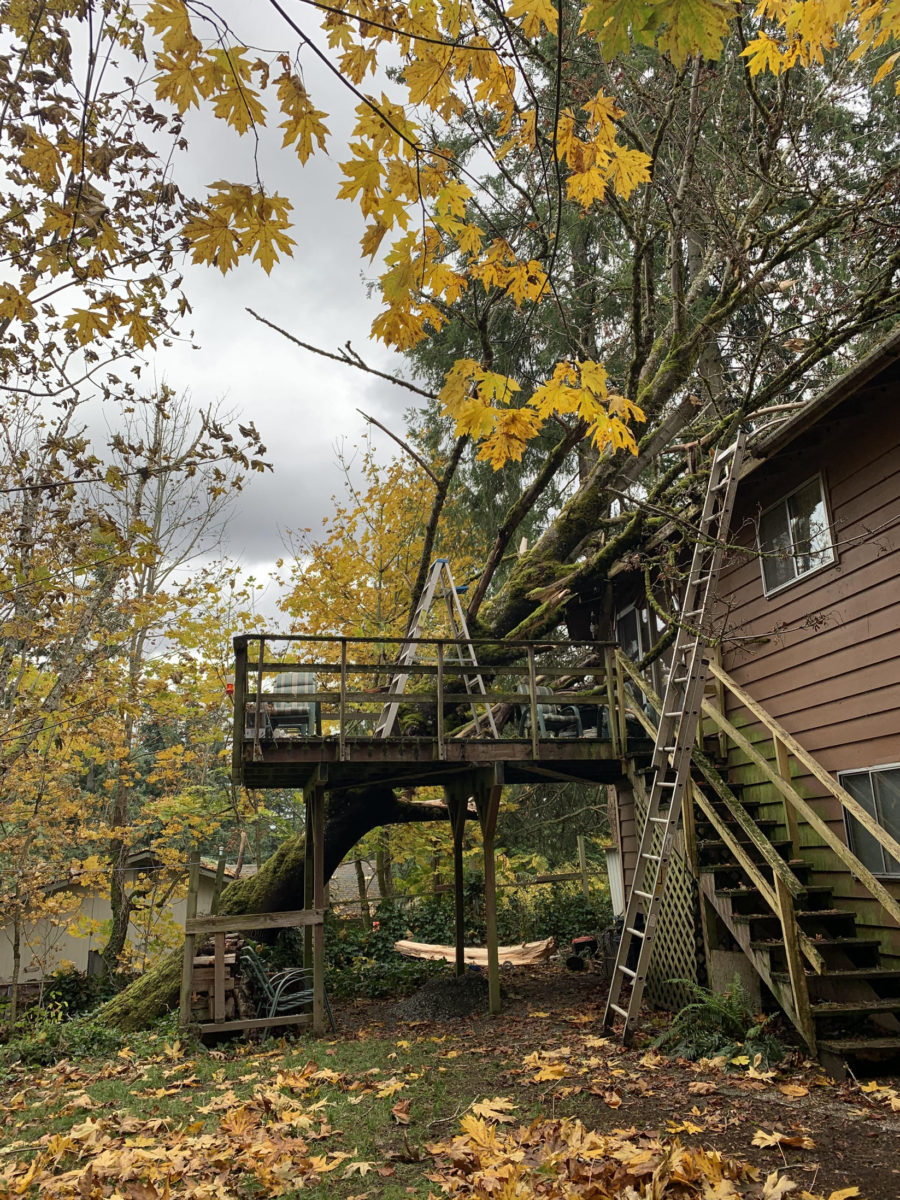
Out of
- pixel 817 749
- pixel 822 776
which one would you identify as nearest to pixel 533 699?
pixel 817 749

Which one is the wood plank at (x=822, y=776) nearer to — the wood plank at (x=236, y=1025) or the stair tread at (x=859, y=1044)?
the stair tread at (x=859, y=1044)

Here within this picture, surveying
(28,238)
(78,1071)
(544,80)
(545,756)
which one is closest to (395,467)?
(544,80)

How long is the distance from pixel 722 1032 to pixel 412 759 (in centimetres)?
479

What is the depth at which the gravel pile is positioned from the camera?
34.0ft

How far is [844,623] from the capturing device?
25.8ft

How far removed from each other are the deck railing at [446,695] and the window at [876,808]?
141 inches

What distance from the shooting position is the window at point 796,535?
27.4ft

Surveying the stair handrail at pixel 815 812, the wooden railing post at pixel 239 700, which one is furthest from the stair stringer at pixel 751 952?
the wooden railing post at pixel 239 700

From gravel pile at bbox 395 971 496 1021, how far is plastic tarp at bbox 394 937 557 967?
12.1 feet

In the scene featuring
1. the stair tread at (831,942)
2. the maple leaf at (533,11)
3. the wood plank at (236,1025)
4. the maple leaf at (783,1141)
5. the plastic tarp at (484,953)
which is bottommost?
the plastic tarp at (484,953)

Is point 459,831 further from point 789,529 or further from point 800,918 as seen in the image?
point 789,529

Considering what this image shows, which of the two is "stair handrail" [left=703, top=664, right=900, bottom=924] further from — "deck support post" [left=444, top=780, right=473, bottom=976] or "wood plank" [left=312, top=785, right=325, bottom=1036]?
"wood plank" [left=312, top=785, right=325, bottom=1036]

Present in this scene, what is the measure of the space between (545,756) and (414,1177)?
688cm

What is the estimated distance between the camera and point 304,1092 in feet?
19.4
